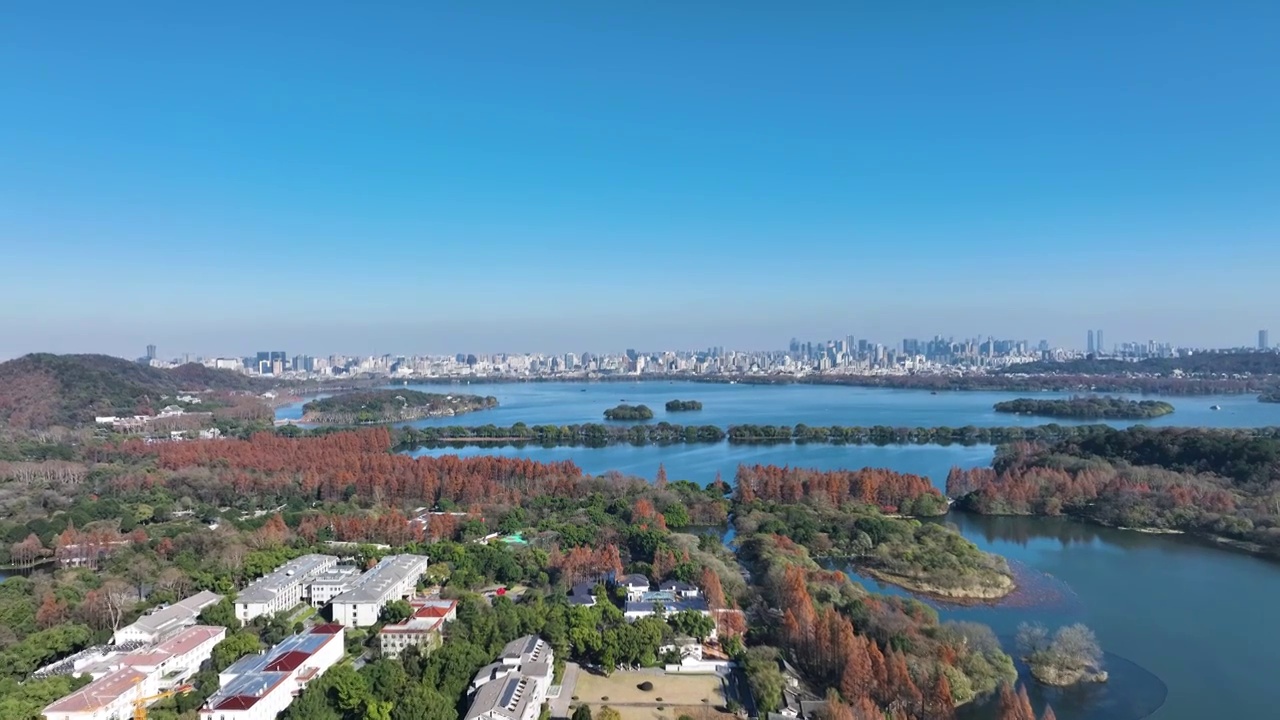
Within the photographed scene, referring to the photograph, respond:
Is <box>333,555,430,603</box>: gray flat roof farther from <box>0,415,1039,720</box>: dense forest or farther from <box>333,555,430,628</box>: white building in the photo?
<box>0,415,1039,720</box>: dense forest

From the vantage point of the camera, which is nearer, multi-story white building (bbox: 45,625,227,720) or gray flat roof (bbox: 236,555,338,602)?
multi-story white building (bbox: 45,625,227,720)

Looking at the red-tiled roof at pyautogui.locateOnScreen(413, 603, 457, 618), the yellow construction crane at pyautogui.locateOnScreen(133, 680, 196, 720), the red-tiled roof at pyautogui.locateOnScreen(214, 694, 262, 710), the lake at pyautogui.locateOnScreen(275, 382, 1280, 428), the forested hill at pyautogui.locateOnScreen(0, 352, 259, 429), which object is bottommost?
the yellow construction crane at pyautogui.locateOnScreen(133, 680, 196, 720)

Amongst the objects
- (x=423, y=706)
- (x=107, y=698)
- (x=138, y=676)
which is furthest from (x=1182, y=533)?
(x=107, y=698)

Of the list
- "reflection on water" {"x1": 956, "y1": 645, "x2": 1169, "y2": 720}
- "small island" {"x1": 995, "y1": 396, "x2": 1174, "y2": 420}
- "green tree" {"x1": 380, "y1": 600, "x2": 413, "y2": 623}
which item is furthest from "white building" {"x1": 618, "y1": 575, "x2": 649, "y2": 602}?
"small island" {"x1": 995, "y1": 396, "x2": 1174, "y2": 420}

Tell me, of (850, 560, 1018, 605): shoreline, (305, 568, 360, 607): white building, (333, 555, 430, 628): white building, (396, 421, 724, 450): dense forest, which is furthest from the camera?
(396, 421, 724, 450): dense forest

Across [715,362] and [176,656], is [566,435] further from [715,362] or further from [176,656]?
[715,362]

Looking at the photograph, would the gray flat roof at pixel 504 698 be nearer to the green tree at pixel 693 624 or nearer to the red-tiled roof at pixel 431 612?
the red-tiled roof at pixel 431 612

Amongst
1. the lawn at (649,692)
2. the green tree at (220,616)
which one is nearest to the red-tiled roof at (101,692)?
the green tree at (220,616)
